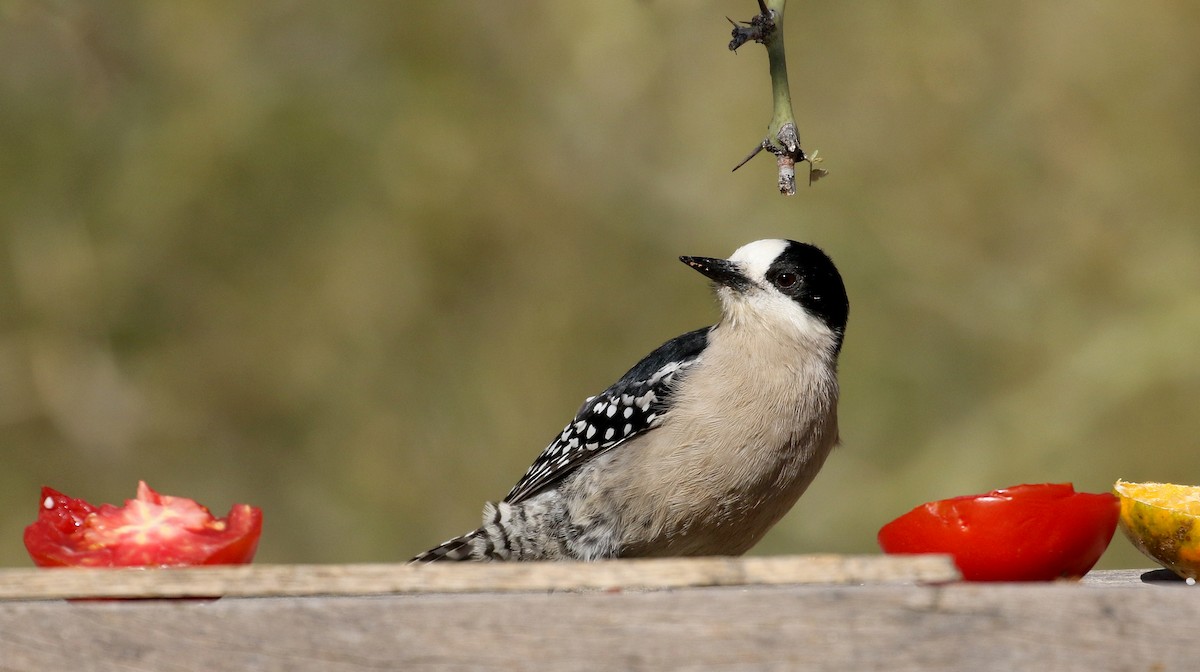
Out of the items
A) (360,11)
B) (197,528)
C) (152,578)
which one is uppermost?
(360,11)

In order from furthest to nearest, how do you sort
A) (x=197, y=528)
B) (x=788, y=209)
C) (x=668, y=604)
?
(x=788, y=209), (x=197, y=528), (x=668, y=604)

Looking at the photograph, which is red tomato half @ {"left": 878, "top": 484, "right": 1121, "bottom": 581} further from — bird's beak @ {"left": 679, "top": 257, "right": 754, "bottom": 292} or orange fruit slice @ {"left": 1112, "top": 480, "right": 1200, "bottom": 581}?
bird's beak @ {"left": 679, "top": 257, "right": 754, "bottom": 292}

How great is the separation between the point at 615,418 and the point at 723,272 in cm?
49

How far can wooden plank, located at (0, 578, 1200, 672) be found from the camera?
1.66 m

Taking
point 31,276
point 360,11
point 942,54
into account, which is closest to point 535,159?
point 360,11

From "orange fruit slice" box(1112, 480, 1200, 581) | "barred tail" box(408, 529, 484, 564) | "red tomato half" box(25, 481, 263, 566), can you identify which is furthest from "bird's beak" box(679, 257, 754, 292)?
"red tomato half" box(25, 481, 263, 566)

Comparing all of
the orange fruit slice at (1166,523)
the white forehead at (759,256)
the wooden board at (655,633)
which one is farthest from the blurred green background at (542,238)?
the wooden board at (655,633)

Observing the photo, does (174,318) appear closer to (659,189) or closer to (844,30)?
(659,189)

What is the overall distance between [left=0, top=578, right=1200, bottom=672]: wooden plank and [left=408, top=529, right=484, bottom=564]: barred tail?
65.0 inches

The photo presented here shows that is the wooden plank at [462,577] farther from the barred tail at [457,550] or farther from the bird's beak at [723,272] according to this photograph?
the bird's beak at [723,272]

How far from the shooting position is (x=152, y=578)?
5.66 ft

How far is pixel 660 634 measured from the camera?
1670 mm

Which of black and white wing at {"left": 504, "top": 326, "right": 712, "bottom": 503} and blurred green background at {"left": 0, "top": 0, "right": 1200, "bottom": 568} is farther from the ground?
blurred green background at {"left": 0, "top": 0, "right": 1200, "bottom": 568}

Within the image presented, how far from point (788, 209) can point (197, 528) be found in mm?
4162
